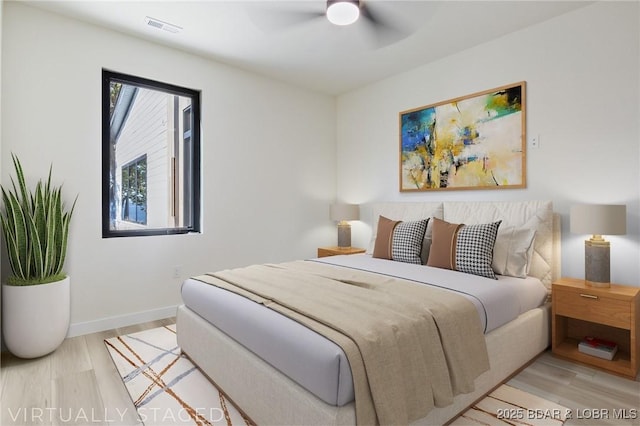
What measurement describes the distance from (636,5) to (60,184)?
4.65m

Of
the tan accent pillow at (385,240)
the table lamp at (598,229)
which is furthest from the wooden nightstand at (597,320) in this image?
the tan accent pillow at (385,240)

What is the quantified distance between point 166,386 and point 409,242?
2.20m

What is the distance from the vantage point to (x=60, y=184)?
9.43ft

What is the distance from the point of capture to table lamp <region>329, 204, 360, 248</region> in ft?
14.5

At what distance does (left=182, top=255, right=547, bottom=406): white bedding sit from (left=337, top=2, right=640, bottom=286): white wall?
789mm

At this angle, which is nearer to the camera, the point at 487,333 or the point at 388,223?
the point at 487,333

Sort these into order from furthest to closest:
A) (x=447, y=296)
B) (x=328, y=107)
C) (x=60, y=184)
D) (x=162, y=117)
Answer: (x=328, y=107) < (x=162, y=117) < (x=60, y=184) < (x=447, y=296)

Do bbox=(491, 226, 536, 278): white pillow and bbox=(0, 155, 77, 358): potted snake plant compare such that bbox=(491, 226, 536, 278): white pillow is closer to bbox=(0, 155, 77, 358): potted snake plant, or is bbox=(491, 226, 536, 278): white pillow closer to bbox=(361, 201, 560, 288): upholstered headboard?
bbox=(361, 201, 560, 288): upholstered headboard

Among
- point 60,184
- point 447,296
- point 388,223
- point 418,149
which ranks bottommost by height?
point 447,296

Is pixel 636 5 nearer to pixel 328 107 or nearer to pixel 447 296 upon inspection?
pixel 447 296

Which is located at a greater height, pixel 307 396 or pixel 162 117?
pixel 162 117

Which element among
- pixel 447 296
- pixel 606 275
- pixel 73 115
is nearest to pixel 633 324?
pixel 606 275

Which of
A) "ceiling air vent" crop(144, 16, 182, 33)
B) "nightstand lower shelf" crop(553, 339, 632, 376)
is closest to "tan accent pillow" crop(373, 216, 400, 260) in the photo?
"nightstand lower shelf" crop(553, 339, 632, 376)

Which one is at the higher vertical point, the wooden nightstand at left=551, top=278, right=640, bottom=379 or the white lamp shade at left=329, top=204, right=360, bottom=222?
the white lamp shade at left=329, top=204, right=360, bottom=222
